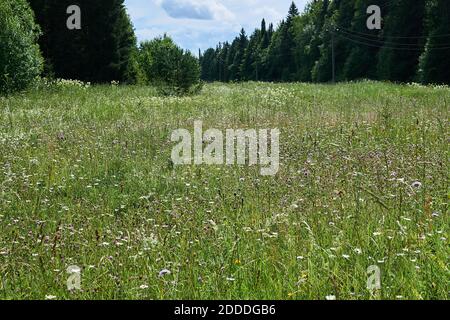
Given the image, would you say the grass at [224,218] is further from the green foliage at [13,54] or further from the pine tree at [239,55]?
the pine tree at [239,55]

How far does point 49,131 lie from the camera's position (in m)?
9.91

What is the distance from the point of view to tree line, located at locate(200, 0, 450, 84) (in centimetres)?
3984

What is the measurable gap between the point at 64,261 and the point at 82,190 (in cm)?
267

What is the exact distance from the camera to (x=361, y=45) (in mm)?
54438

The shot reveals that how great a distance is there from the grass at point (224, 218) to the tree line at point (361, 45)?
35347 mm

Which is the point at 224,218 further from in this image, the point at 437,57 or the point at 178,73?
the point at 437,57

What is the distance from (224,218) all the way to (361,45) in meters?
54.4

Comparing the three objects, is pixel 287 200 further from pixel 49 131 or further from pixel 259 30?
pixel 259 30

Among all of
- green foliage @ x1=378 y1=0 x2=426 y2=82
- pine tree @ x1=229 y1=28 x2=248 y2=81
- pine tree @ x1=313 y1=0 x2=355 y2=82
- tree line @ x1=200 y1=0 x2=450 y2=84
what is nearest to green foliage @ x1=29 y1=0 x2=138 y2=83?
tree line @ x1=200 y1=0 x2=450 y2=84

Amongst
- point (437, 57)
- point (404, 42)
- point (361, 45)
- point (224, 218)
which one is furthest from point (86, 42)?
point (224, 218)

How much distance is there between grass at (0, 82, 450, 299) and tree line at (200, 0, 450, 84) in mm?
35347

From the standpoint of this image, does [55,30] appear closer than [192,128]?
No
